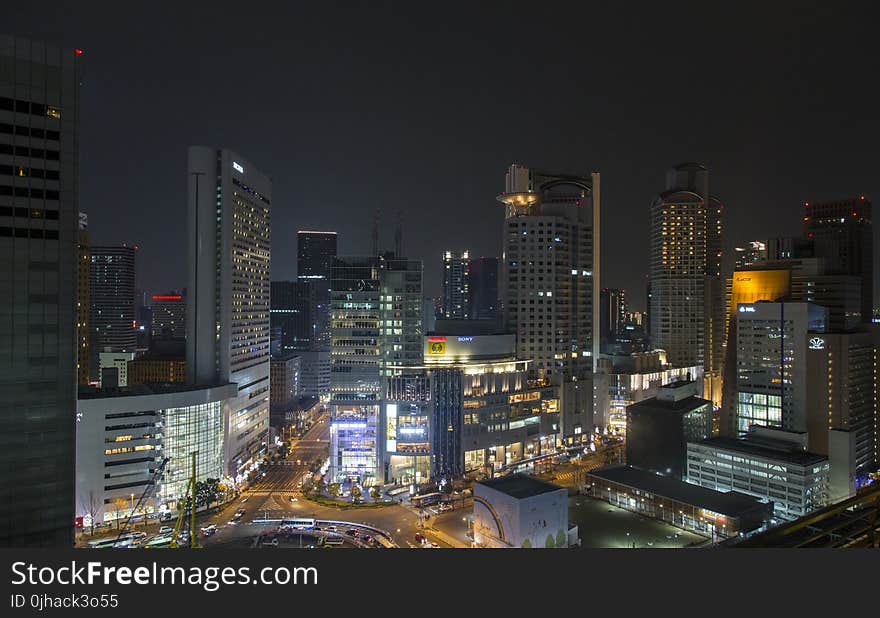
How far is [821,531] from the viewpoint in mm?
4684

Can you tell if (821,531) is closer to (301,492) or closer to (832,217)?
(301,492)

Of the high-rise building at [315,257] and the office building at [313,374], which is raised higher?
the high-rise building at [315,257]

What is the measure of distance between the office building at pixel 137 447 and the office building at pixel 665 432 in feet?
62.1

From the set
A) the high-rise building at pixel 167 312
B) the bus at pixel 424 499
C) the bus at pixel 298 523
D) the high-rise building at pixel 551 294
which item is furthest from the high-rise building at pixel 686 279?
the high-rise building at pixel 167 312

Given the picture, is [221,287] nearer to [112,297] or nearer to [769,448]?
[769,448]

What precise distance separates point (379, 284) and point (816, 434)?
22.0 m

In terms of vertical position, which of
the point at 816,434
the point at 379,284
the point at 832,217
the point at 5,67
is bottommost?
the point at 816,434

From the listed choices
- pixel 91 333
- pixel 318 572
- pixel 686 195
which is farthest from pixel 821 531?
pixel 91 333

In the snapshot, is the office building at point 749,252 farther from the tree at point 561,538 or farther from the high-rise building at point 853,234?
the tree at point 561,538

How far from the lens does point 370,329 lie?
24.6m

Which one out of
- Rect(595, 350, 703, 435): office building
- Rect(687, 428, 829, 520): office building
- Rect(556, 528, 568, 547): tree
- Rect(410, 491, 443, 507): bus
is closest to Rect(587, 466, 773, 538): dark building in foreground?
Rect(687, 428, 829, 520): office building

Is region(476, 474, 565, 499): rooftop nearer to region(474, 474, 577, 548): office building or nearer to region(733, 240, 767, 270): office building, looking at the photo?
region(474, 474, 577, 548): office building

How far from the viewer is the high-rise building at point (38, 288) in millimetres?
8297

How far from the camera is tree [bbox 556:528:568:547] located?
639 inches
